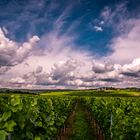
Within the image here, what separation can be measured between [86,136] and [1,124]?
1570 centimetres

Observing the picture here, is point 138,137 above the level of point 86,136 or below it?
above

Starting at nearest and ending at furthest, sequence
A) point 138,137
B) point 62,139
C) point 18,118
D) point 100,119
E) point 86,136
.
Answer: point 18,118 < point 138,137 < point 62,139 < point 86,136 < point 100,119

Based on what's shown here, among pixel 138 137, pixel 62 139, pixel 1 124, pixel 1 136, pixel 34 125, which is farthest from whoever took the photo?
pixel 62 139

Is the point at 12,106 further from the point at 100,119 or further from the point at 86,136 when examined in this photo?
the point at 100,119

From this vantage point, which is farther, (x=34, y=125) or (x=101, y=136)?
(x=101, y=136)

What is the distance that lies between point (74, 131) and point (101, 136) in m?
3.35

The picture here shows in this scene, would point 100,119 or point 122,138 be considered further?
point 100,119

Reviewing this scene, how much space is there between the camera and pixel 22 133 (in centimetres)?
610

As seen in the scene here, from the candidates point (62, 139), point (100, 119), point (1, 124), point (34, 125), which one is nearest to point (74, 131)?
point (100, 119)

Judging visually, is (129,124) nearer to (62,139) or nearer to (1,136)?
(1,136)

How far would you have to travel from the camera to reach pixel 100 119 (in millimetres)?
21625

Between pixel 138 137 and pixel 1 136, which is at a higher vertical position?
pixel 1 136

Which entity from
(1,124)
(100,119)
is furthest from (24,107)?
(100,119)

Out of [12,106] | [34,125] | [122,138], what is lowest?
→ [122,138]
